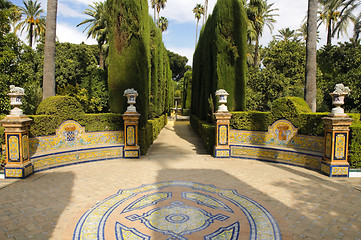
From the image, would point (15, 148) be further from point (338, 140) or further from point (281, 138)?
point (338, 140)

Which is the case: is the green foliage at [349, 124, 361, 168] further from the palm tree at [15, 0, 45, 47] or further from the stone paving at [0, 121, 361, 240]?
the palm tree at [15, 0, 45, 47]

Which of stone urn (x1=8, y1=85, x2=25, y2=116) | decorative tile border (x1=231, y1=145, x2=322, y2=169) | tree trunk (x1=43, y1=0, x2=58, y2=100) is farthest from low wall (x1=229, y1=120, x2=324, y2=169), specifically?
tree trunk (x1=43, y1=0, x2=58, y2=100)

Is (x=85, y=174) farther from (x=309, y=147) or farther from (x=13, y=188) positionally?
(x=309, y=147)

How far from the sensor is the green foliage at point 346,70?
12312 mm

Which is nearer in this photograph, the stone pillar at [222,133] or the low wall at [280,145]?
the low wall at [280,145]

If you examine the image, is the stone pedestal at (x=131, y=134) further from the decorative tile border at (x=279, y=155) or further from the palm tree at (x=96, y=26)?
the palm tree at (x=96, y=26)

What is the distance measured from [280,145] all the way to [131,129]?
18.8ft

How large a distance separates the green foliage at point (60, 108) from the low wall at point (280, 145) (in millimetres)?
6140

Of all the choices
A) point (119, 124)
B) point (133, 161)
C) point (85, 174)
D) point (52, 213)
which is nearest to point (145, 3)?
point (119, 124)

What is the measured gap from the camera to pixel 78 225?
12.2ft

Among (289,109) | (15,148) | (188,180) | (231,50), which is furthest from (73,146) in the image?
(289,109)

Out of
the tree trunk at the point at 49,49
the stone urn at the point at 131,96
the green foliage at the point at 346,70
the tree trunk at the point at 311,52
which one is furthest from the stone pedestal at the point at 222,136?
the green foliage at the point at 346,70

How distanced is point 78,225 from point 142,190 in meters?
1.81

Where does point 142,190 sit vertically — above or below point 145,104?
below
